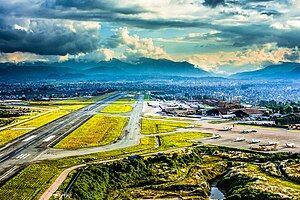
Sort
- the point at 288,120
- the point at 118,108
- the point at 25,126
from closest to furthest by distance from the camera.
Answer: the point at 25,126
the point at 288,120
the point at 118,108

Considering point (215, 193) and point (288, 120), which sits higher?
point (288, 120)

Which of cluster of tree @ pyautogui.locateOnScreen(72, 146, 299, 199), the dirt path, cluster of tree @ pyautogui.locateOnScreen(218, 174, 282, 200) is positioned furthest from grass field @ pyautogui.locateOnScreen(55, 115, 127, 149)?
cluster of tree @ pyautogui.locateOnScreen(218, 174, 282, 200)

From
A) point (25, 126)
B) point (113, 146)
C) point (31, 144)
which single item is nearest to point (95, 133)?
point (113, 146)

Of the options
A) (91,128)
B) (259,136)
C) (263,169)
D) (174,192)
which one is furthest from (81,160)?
(259,136)

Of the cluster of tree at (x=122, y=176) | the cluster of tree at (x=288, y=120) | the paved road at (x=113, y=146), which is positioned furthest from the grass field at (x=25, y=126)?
the cluster of tree at (x=288, y=120)

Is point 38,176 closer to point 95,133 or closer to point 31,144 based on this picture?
point 31,144

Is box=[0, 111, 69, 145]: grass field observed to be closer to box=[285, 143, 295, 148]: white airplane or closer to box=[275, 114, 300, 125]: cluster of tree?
box=[285, 143, 295, 148]: white airplane
